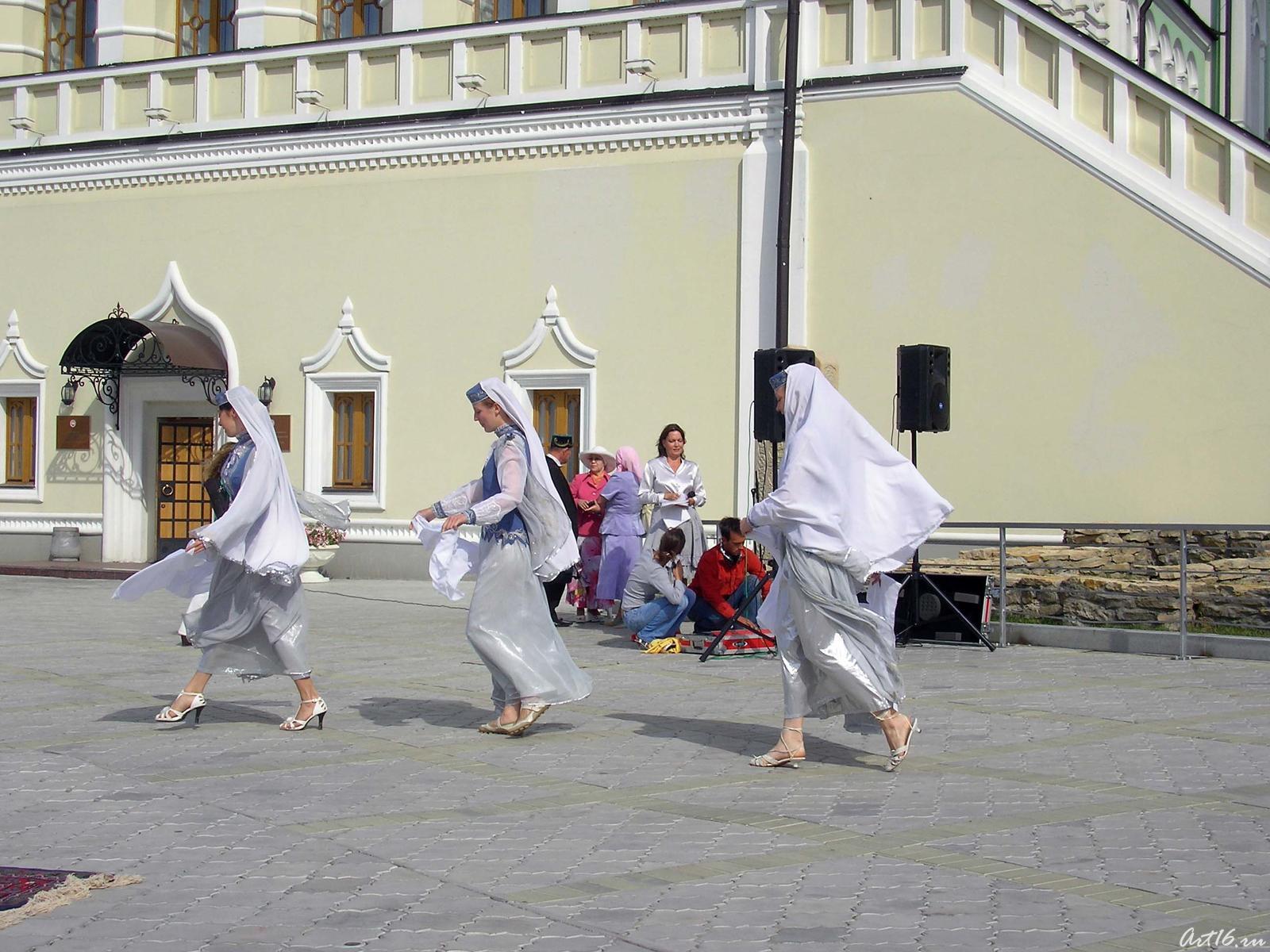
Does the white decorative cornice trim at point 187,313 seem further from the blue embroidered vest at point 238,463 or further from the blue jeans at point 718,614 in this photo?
the blue embroidered vest at point 238,463

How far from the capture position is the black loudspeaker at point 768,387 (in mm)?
14406

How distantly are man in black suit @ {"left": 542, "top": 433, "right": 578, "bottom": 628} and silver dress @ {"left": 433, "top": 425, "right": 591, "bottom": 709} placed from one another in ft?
12.2

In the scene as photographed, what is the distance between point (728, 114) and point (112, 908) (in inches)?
619

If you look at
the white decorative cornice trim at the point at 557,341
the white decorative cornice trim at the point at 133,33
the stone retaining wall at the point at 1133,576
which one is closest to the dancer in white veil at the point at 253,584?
the stone retaining wall at the point at 1133,576

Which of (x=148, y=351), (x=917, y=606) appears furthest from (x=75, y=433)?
(x=917, y=606)

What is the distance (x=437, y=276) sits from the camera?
71.5ft

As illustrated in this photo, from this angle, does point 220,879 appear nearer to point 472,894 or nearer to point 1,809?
point 472,894

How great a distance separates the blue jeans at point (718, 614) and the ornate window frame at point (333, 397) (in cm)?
855

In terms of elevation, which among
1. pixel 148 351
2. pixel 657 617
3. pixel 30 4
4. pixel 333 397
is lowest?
pixel 657 617

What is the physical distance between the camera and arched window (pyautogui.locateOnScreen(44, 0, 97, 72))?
25906 mm

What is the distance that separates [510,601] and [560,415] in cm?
1193

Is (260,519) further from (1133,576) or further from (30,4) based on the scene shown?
(30,4)

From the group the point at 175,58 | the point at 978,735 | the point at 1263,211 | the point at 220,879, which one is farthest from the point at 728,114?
the point at 220,879

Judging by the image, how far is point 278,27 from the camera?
78.1 feet
